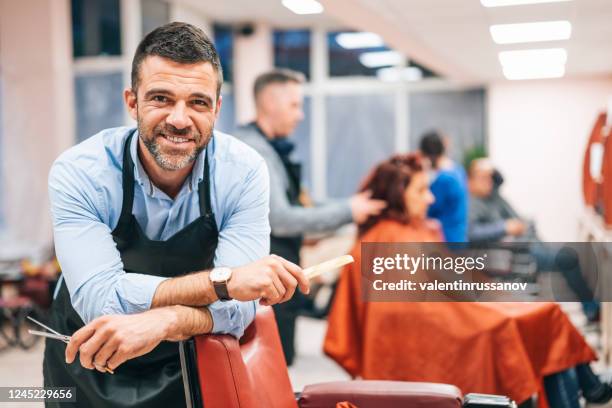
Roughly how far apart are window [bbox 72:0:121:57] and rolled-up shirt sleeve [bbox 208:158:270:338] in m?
4.23

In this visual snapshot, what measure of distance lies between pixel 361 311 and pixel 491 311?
0.56m

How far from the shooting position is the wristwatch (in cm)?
125

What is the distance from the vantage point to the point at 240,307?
133cm

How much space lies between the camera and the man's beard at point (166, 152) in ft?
4.42

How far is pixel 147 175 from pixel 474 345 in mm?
1458

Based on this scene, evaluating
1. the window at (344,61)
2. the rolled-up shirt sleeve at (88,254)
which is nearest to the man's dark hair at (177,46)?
the rolled-up shirt sleeve at (88,254)

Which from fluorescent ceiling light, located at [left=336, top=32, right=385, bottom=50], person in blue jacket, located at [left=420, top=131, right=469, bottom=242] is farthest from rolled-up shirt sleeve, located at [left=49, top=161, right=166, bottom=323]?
fluorescent ceiling light, located at [left=336, top=32, right=385, bottom=50]

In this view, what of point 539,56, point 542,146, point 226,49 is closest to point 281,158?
point 539,56

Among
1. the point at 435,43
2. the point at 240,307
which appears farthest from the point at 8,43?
the point at 240,307

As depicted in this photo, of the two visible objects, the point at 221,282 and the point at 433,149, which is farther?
the point at 433,149

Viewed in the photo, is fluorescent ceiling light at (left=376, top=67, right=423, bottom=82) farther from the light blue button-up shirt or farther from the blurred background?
the light blue button-up shirt

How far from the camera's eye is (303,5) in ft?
8.86

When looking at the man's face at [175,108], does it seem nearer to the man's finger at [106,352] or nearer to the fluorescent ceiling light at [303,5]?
the man's finger at [106,352]

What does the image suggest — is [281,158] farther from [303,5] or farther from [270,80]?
[303,5]
